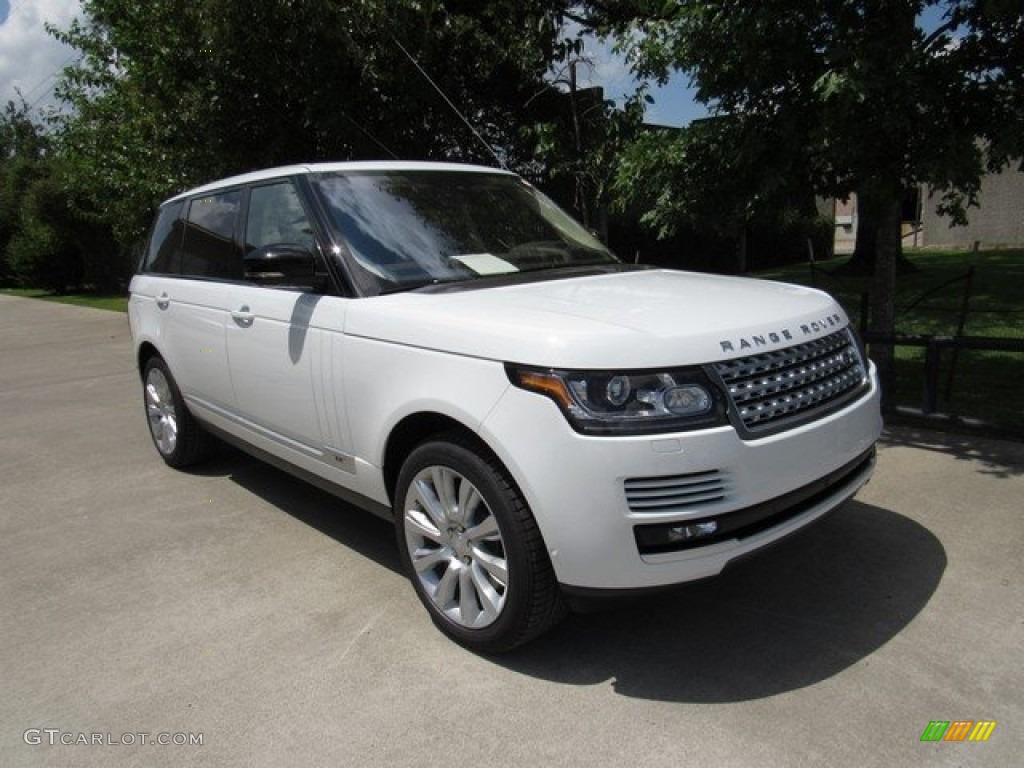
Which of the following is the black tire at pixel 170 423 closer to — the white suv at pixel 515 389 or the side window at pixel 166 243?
the side window at pixel 166 243

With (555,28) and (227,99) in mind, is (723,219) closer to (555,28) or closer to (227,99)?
(555,28)

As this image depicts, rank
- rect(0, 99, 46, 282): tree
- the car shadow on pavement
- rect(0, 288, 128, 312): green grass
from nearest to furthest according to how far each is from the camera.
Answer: the car shadow on pavement → rect(0, 288, 128, 312): green grass → rect(0, 99, 46, 282): tree

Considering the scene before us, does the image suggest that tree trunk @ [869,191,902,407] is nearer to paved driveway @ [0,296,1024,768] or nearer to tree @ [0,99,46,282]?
paved driveway @ [0,296,1024,768]

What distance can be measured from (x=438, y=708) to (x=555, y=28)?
7.70 meters

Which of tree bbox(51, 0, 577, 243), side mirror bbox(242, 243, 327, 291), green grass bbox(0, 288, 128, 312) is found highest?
tree bbox(51, 0, 577, 243)

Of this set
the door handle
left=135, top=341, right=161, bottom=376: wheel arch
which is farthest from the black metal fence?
left=135, top=341, right=161, bottom=376: wheel arch

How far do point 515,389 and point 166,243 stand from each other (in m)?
3.82

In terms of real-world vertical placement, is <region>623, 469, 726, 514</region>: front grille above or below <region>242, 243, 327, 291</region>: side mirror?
below

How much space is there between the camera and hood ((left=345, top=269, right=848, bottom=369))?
261cm

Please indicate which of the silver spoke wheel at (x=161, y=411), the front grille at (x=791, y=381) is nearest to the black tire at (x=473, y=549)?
the front grille at (x=791, y=381)

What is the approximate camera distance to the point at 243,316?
4.15 m

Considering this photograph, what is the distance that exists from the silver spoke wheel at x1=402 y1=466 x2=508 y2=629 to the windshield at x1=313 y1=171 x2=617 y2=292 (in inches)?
35.6

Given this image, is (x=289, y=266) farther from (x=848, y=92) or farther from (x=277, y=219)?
(x=848, y=92)

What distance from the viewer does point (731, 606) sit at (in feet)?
11.0
